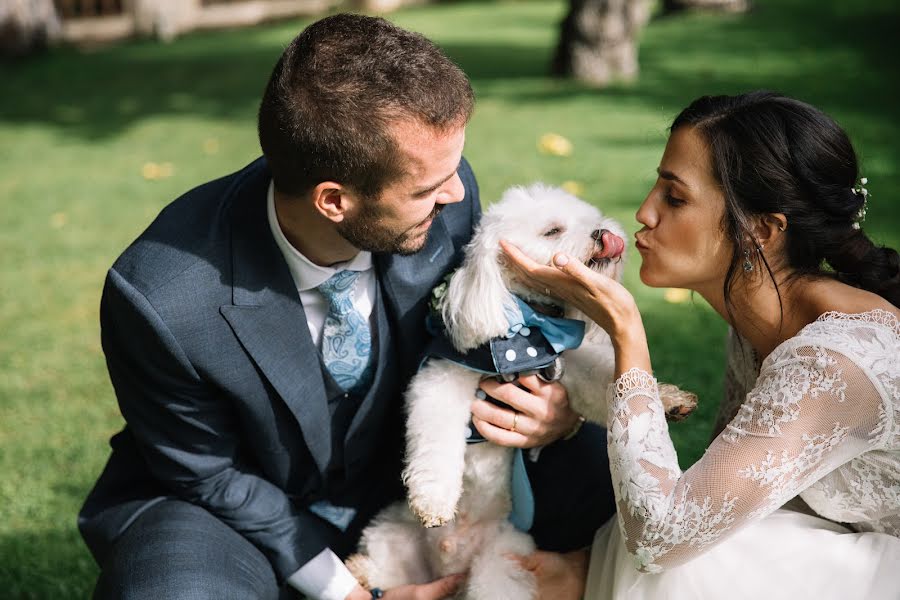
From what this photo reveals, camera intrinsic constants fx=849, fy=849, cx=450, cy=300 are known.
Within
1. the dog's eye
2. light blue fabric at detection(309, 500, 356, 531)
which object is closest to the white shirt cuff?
light blue fabric at detection(309, 500, 356, 531)

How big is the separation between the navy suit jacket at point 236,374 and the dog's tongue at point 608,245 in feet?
1.64

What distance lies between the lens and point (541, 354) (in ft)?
8.46

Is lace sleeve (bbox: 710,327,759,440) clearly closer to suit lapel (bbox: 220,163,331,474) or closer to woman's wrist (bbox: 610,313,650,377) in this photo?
woman's wrist (bbox: 610,313,650,377)

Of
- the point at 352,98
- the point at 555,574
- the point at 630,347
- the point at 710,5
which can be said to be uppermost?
the point at 352,98

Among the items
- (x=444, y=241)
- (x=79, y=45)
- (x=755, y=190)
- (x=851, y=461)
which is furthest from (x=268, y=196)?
(x=79, y=45)

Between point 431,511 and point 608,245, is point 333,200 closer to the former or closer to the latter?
point 608,245

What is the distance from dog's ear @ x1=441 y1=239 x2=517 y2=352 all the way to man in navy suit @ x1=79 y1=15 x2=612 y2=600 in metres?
0.18

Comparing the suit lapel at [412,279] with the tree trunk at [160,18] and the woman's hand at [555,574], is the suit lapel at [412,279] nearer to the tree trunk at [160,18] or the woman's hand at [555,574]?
the woman's hand at [555,574]

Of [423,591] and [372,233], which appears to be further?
[423,591]

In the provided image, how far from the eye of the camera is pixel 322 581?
→ 2.73 meters

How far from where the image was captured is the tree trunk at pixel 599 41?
9.51 m

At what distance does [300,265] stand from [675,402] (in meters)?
1.20

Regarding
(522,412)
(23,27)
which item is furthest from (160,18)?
(522,412)

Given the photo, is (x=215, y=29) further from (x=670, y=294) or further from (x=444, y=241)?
(x=444, y=241)
